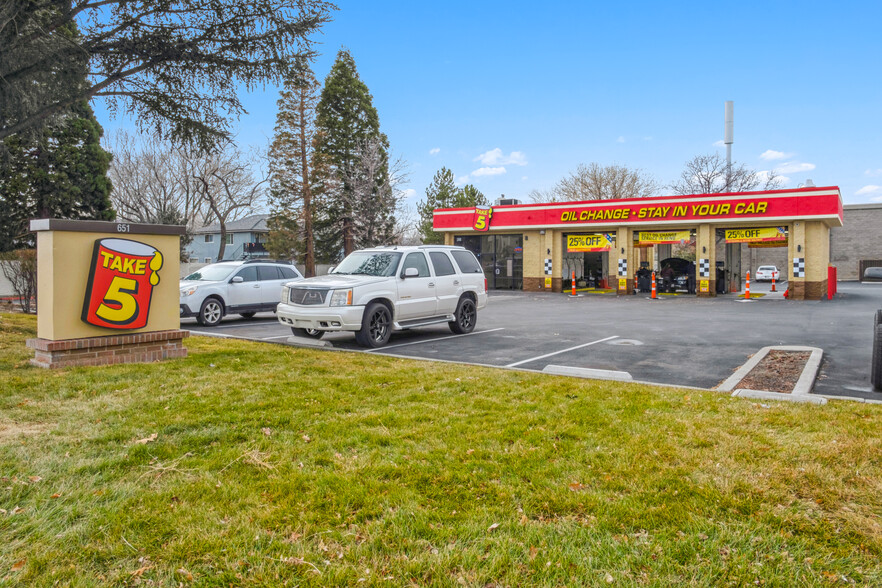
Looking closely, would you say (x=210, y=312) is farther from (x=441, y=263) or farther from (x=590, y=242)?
(x=590, y=242)

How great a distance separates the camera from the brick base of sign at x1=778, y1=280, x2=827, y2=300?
26.2m

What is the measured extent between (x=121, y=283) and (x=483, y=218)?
2828 centimetres

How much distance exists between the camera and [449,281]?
480 inches

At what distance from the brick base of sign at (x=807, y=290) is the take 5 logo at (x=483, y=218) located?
1613cm

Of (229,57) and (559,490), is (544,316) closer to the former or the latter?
(229,57)

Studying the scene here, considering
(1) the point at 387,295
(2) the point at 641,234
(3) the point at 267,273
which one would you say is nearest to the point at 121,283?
(1) the point at 387,295

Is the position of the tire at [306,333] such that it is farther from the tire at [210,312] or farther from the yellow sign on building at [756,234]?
the yellow sign on building at [756,234]

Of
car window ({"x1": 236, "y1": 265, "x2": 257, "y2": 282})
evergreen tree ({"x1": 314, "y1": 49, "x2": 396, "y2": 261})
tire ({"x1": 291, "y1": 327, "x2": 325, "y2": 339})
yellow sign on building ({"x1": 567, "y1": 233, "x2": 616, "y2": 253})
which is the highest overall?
evergreen tree ({"x1": 314, "y1": 49, "x2": 396, "y2": 261})

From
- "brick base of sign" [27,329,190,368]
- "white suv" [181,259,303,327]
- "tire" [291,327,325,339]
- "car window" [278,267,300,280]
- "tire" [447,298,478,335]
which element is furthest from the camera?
"car window" [278,267,300,280]

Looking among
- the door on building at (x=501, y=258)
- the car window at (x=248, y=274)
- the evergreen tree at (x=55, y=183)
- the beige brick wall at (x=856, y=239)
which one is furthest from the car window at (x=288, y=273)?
the beige brick wall at (x=856, y=239)

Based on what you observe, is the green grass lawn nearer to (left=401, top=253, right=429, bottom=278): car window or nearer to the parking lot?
the parking lot

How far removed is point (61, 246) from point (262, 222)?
179 ft

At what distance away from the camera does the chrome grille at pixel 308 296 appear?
10.4 metres

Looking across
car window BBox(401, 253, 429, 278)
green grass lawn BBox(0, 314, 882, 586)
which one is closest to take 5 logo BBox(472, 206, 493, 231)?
car window BBox(401, 253, 429, 278)
